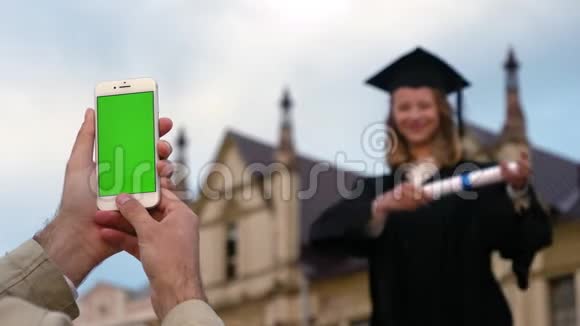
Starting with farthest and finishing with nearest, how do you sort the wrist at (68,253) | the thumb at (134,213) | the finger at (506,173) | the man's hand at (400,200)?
the man's hand at (400,200) → the finger at (506,173) → the wrist at (68,253) → the thumb at (134,213)

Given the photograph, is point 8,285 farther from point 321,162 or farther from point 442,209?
point 321,162

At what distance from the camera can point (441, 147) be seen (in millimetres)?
9516

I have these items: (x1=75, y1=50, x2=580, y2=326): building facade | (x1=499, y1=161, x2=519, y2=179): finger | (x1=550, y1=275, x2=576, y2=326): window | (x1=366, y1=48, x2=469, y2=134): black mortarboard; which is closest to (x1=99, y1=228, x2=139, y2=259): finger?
(x1=499, y1=161, x2=519, y2=179): finger

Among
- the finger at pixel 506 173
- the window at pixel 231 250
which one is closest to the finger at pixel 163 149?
the finger at pixel 506 173

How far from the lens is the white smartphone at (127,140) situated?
118 inches

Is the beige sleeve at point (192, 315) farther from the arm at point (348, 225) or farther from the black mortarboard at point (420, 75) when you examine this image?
the black mortarboard at point (420, 75)

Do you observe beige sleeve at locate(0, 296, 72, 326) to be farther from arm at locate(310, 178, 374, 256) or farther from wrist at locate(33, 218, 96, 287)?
arm at locate(310, 178, 374, 256)

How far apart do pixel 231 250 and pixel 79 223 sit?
3359 cm

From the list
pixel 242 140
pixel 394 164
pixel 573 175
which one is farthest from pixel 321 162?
pixel 394 164

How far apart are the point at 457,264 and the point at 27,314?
714 centimetres

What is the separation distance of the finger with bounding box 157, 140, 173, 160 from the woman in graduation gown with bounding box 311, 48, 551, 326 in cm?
606

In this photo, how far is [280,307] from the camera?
112 feet

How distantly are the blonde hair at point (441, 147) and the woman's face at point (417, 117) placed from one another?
0.13 ft

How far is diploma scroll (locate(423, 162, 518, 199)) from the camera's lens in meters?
8.93
